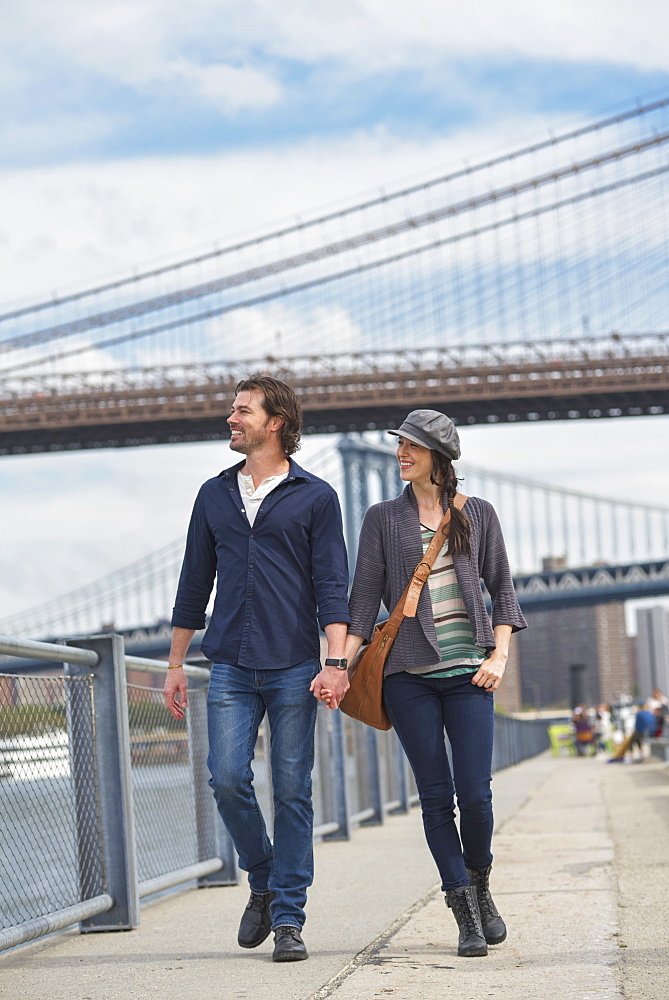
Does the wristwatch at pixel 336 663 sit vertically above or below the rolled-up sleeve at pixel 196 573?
below

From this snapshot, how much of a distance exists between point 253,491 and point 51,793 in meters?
1.06

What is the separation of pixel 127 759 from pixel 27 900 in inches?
20.1

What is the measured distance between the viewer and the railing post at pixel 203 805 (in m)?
5.23

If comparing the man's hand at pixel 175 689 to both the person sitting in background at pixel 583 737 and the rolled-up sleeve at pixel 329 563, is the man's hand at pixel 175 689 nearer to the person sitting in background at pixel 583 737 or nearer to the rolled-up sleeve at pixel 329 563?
the rolled-up sleeve at pixel 329 563

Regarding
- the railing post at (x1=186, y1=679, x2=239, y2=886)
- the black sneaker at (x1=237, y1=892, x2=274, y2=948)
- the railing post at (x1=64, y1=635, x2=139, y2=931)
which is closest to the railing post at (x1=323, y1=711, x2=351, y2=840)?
the railing post at (x1=186, y1=679, x2=239, y2=886)

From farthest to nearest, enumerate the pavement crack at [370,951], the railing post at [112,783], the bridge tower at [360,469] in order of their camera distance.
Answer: the bridge tower at [360,469]
the railing post at [112,783]
the pavement crack at [370,951]

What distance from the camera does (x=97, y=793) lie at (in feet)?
14.0

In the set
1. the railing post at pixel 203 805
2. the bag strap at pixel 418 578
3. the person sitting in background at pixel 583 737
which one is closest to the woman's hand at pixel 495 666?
the bag strap at pixel 418 578

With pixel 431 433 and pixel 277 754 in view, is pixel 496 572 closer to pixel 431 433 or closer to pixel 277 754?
pixel 431 433

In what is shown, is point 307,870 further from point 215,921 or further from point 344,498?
point 344,498

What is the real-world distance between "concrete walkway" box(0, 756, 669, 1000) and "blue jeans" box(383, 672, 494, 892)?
0.25 meters

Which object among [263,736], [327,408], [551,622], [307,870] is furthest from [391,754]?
[551,622]

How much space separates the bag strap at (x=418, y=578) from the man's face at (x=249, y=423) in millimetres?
507

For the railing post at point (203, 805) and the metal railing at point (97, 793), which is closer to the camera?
the metal railing at point (97, 793)
